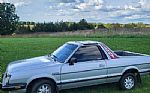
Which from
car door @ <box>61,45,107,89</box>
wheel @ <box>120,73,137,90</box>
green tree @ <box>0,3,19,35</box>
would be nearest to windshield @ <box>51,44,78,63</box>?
car door @ <box>61,45,107,89</box>

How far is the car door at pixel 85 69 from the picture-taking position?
8.42 meters

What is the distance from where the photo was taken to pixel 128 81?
945cm

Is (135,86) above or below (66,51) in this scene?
below

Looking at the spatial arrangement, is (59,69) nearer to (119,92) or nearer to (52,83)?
(52,83)

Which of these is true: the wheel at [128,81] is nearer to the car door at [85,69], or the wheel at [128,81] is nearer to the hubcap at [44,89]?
the car door at [85,69]

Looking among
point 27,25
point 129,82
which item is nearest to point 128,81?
point 129,82

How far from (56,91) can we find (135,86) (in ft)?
9.03

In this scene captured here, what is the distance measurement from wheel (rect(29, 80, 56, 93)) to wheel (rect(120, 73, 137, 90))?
7.48 ft

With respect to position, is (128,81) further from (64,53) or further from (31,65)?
(31,65)

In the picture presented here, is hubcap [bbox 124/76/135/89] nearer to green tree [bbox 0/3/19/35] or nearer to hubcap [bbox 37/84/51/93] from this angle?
hubcap [bbox 37/84/51/93]

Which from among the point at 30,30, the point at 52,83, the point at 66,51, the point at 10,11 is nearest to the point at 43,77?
the point at 52,83

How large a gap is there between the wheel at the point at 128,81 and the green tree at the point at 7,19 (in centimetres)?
8339

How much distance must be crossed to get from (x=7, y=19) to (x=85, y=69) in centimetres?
9128

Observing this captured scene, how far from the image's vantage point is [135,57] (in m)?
9.59
